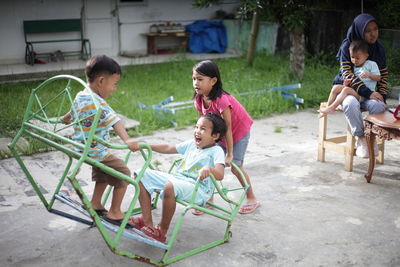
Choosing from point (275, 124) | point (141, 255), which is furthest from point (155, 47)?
point (141, 255)

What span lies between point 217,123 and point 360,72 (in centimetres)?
221

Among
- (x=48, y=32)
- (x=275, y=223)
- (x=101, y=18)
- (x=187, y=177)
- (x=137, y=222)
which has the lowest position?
(x=275, y=223)

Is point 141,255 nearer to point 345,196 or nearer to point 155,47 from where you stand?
point 345,196

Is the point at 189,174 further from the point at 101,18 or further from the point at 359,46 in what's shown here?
the point at 101,18

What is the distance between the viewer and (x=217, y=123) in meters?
3.74

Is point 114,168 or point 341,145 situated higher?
point 114,168

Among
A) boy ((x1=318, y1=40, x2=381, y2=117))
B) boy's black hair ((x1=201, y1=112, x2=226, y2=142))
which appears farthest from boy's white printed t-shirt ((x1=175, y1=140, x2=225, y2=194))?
boy ((x1=318, y1=40, x2=381, y2=117))

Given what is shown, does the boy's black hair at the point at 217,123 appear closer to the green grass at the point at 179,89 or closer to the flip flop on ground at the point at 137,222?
the flip flop on ground at the point at 137,222

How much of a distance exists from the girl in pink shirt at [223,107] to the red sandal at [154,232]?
0.76 meters

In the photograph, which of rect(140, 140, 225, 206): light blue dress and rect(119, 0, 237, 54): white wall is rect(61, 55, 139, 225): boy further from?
rect(119, 0, 237, 54): white wall

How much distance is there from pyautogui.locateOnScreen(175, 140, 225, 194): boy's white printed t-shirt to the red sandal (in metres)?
0.46

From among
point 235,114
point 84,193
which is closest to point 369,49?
point 235,114

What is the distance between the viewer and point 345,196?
15.3ft

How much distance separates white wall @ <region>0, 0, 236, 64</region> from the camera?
39.2 feet
